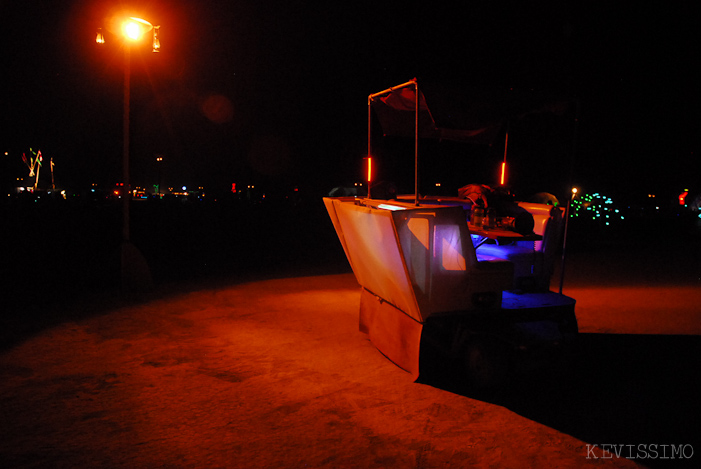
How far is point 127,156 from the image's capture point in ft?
30.5

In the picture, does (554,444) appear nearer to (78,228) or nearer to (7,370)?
(7,370)

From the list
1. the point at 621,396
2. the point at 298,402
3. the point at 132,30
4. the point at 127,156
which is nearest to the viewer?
the point at 298,402

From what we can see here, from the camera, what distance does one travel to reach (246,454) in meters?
3.67

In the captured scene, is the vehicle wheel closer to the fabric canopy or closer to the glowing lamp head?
the fabric canopy

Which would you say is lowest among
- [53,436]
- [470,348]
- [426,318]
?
[53,436]

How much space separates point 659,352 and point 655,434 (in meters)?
2.56

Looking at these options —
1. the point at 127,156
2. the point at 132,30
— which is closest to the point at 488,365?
the point at 127,156

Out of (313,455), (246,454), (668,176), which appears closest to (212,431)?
(246,454)

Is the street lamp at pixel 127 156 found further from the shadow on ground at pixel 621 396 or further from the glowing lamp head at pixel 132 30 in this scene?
the shadow on ground at pixel 621 396

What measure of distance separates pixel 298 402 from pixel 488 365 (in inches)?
78.1

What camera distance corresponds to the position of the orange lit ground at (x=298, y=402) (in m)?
3.71

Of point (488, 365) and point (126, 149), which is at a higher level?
point (126, 149)

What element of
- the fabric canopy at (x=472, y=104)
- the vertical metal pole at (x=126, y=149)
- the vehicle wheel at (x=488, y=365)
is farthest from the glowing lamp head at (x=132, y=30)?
the vehicle wheel at (x=488, y=365)

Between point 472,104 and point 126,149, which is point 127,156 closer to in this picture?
point 126,149
